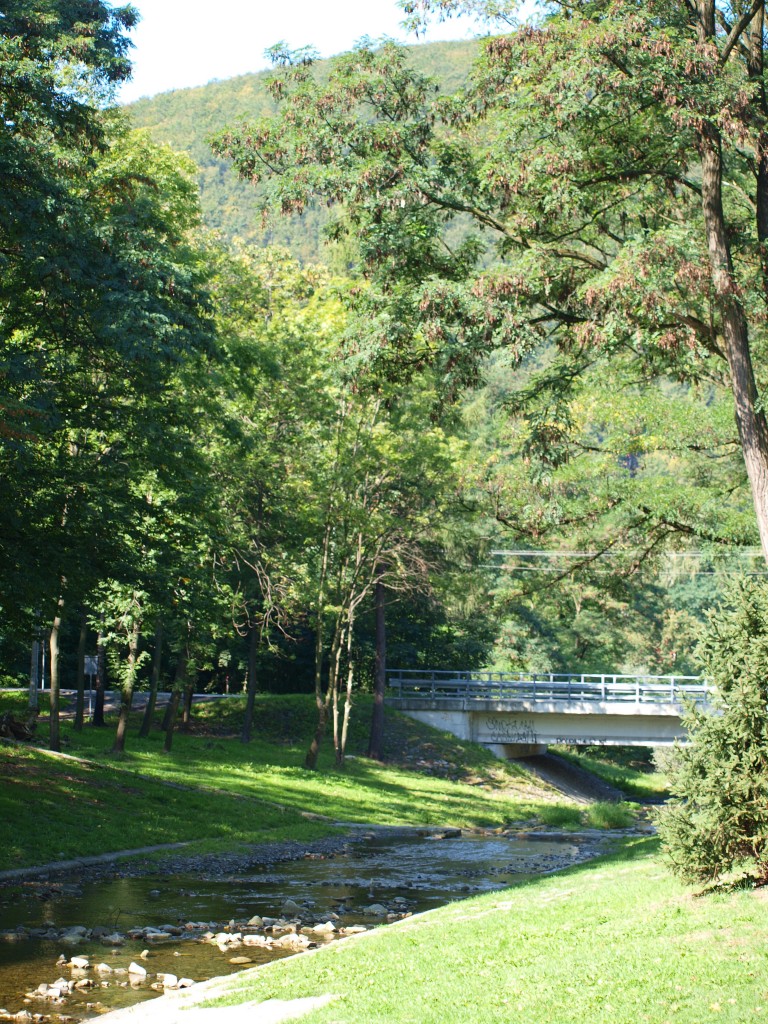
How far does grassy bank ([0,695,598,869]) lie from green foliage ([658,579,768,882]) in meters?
10.3

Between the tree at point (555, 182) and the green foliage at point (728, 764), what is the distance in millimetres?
2807

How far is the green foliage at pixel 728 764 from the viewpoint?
993 centimetres

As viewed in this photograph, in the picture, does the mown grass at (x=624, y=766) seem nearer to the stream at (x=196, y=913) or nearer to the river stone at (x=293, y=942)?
the stream at (x=196, y=913)

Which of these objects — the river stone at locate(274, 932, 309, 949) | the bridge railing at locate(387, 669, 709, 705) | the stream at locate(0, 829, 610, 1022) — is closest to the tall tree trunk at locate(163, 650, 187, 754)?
the stream at locate(0, 829, 610, 1022)

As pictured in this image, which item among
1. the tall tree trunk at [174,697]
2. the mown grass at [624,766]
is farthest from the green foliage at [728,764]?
the mown grass at [624,766]

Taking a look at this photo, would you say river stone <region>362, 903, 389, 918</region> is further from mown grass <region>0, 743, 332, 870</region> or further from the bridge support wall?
the bridge support wall

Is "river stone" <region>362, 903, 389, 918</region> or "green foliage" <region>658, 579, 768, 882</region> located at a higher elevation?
"green foliage" <region>658, 579, 768, 882</region>

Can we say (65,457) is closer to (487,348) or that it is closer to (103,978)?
(487,348)

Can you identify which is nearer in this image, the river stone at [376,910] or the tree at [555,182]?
the tree at [555,182]

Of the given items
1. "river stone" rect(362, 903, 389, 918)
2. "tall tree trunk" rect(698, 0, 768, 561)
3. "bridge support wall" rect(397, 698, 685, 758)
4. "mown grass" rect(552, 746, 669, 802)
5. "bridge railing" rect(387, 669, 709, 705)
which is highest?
"tall tree trunk" rect(698, 0, 768, 561)

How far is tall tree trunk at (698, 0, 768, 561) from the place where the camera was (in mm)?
12992

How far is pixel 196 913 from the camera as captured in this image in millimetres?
13781

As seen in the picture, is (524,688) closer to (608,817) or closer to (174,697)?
(608,817)

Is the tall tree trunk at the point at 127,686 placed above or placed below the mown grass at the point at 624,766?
above
